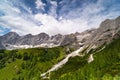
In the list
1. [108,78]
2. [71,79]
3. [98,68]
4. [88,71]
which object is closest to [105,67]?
[98,68]

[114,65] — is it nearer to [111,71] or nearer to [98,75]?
[111,71]

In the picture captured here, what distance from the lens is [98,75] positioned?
556ft

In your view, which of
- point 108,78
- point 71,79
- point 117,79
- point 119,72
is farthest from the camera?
point 71,79

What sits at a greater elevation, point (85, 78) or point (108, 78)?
point (85, 78)

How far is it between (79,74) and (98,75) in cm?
2130

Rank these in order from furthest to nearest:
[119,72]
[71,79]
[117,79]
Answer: [71,79]
[119,72]
[117,79]

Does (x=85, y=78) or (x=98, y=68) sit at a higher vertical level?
(x=98, y=68)

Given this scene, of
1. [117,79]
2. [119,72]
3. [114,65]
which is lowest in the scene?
[117,79]

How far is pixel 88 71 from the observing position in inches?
7333

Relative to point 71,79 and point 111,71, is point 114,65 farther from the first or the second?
point 71,79

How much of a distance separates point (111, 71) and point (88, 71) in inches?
817

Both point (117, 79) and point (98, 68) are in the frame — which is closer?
point (117, 79)

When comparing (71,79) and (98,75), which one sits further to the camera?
(71,79)


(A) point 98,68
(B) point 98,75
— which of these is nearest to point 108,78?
(B) point 98,75
